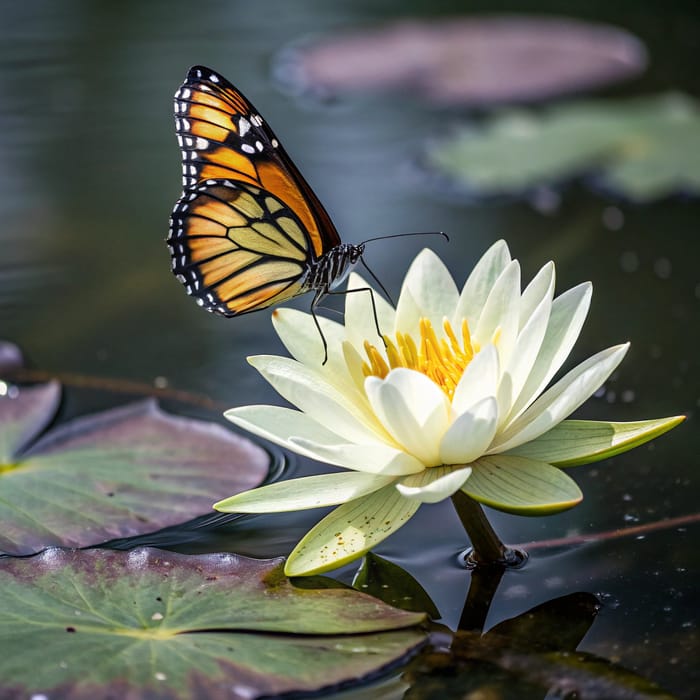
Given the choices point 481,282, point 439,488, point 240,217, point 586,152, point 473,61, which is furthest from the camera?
point 473,61

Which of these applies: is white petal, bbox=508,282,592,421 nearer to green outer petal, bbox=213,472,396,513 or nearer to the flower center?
the flower center

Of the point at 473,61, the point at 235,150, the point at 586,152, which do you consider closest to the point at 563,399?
the point at 235,150

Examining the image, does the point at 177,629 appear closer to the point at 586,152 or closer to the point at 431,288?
the point at 431,288

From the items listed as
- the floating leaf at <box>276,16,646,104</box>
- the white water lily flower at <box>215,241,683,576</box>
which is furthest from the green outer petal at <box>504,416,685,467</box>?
the floating leaf at <box>276,16,646,104</box>

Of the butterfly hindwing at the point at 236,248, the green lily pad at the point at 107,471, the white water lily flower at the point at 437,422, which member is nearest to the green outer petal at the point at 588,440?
the white water lily flower at the point at 437,422

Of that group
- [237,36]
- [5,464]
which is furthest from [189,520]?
[237,36]

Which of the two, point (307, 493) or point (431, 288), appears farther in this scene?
point (431, 288)
